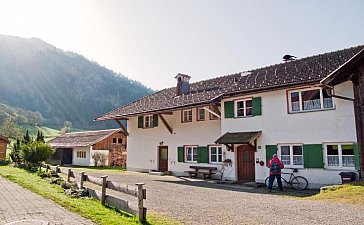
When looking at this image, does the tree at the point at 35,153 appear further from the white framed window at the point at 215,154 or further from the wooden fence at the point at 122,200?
the wooden fence at the point at 122,200

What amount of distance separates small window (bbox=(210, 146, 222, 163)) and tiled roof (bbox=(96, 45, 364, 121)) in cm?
304

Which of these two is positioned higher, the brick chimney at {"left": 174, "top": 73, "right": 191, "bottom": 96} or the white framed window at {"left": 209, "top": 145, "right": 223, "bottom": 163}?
the brick chimney at {"left": 174, "top": 73, "right": 191, "bottom": 96}

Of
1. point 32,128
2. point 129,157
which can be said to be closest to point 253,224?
point 129,157

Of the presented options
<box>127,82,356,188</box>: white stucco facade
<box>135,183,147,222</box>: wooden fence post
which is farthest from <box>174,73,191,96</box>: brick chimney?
<box>135,183,147,222</box>: wooden fence post

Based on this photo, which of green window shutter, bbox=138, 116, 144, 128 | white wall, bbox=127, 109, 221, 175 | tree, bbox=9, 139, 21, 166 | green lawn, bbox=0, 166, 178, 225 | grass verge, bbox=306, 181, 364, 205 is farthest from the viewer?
tree, bbox=9, 139, 21, 166

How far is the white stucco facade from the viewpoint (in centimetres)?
1350

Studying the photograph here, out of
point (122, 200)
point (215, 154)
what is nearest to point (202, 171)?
point (215, 154)

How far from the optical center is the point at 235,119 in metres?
17.3

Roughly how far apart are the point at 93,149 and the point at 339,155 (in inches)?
1074

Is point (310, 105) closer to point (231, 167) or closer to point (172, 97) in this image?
point (231, 167)

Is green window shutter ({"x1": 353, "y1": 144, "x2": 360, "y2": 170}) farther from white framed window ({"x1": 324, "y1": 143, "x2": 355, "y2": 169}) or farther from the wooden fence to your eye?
the wooden fence

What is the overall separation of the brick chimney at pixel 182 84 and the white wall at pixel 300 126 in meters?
6.97

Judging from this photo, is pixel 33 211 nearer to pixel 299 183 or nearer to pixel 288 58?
pixel 299 183

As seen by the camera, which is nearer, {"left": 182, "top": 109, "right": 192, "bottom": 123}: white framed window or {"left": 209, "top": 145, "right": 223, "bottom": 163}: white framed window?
{"left": 209, "top": 145, "right": 223, "bottom": 163}: white framed window
